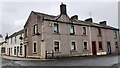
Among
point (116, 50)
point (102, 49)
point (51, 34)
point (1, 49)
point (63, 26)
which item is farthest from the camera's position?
point (1, 49)

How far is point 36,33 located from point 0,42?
1212 inches

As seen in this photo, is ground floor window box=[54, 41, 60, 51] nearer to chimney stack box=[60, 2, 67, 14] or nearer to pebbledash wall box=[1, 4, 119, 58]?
pebbledash wall box=[1, 4, 119, 58]

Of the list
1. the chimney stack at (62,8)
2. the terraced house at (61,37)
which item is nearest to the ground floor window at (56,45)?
the terraced house at (61,37)

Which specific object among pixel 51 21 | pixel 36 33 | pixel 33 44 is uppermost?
pixel 51 21

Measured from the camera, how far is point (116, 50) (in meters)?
32.8

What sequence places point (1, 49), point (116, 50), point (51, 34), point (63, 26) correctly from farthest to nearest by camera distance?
point (1, 49) → point (116, 50) → point (63, 26) → point (51, 34)

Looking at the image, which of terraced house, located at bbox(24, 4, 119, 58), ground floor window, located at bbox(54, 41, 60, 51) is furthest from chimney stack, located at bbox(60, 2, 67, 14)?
ground floor window, located at bbox(54, 41, 60, 51)

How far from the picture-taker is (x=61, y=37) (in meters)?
23.9

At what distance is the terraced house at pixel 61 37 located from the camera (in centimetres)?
2253

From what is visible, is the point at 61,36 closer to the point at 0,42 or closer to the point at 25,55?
the point at 25,55

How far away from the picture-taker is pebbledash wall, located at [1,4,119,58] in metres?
22.6

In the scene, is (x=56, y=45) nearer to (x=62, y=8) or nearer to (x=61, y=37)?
(x=61, y=37)

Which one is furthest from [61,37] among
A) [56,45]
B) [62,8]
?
[62,8]

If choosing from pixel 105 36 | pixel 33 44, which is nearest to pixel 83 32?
pixel 105 36
